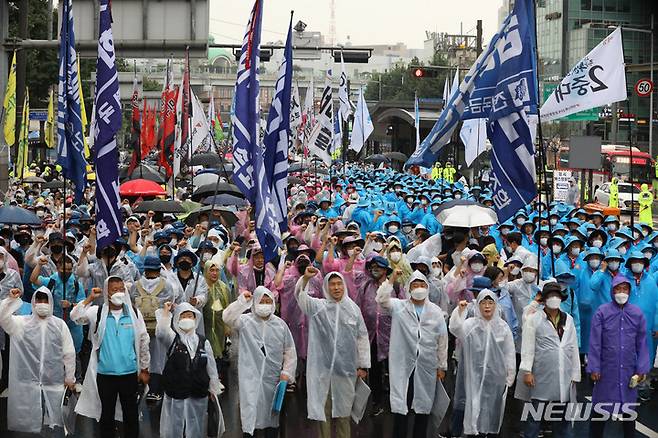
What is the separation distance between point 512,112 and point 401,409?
3025mm

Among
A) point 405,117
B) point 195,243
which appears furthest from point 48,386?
point 405,117

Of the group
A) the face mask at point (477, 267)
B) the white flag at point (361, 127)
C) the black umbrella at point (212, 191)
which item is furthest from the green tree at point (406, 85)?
the face mask at point (477, 267)

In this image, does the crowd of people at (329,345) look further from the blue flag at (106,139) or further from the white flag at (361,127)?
the white flag at (361,127)

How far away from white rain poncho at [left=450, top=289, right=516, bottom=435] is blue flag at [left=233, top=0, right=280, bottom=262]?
5.87ft

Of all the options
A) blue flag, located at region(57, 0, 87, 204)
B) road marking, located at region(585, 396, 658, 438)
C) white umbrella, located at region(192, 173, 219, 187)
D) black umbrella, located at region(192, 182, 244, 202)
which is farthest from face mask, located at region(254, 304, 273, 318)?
white umbrella, located at region(192, 173, 219, 187)

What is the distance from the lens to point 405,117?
166ft

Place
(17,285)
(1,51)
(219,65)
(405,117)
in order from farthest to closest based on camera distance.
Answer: (219,65)
(405,117)
(1,51)
(17,285)

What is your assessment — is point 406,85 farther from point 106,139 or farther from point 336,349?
point 336,349

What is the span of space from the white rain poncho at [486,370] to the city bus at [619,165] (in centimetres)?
3864

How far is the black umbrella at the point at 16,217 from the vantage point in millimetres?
14898

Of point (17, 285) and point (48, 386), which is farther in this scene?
point (17, 285)

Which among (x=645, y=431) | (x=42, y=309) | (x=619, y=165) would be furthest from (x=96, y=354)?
(x=619, y=165)

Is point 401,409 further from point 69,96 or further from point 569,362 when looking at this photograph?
point 69,96

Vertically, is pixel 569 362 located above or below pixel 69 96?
below
